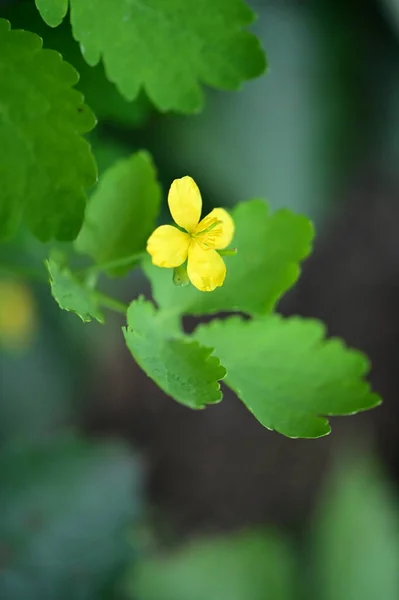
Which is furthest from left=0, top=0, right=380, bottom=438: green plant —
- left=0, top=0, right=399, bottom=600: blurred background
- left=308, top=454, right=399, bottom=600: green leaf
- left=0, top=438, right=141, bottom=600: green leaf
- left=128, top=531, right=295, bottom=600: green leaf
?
left=308, top=454, right=399, bottom=600: green leaf

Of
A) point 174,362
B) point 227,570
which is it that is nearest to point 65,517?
point 227,570

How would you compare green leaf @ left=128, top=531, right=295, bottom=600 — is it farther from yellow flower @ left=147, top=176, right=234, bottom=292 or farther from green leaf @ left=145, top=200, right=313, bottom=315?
yellow flower @ left=147, top=176, right=234, bottom=292

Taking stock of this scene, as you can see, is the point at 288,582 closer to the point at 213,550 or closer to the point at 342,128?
the point at 213,550

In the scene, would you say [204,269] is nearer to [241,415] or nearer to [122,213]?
[122,213]

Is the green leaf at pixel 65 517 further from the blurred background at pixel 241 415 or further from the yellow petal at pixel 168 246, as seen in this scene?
the yellow petal at pixel 168 246

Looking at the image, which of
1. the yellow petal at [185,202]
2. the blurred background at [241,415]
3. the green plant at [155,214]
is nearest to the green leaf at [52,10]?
the green plant at [155,214]

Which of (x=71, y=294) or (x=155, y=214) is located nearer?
(x=71, y=294)
